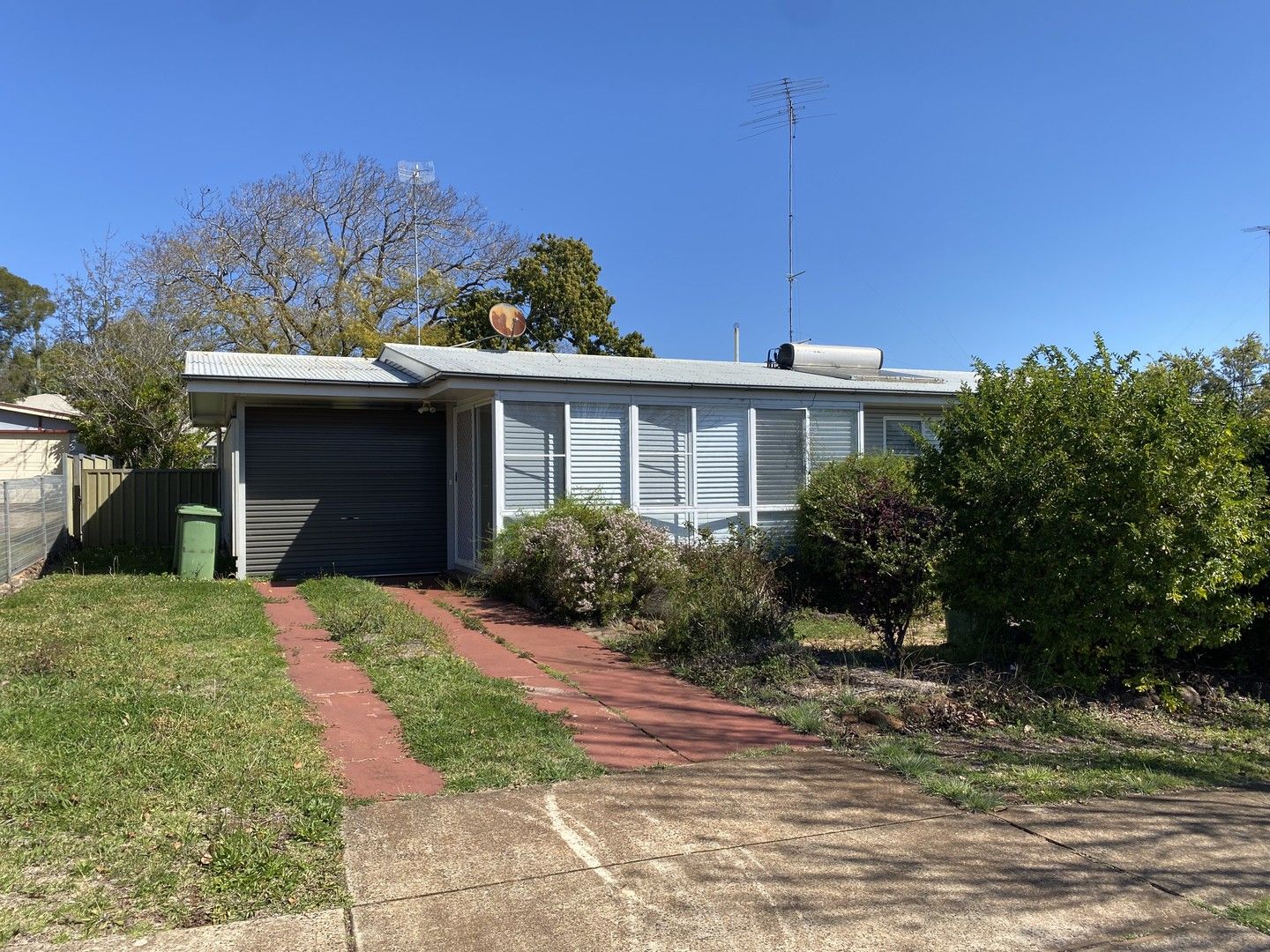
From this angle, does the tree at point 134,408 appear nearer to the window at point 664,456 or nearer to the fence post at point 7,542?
the fence post at point 7,542

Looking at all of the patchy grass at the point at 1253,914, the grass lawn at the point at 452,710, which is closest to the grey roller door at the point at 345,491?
the grass lawn at the point at 452,710

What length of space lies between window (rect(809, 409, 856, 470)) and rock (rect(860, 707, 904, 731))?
7.67 meters

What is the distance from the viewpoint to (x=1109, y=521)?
6898mm

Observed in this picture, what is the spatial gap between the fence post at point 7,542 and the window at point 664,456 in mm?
7838

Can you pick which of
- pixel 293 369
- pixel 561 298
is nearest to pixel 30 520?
pixel 293 369

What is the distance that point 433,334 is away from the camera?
31.0 m

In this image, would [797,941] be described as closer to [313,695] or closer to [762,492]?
[313,695]

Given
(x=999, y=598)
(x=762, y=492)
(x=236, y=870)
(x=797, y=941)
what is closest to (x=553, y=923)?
(x=797, y=941)

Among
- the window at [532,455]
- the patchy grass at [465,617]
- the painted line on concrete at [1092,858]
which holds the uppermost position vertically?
the window at [532,455]

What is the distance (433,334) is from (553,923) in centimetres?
2907

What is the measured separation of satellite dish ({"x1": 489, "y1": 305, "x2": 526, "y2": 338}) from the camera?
588 inches

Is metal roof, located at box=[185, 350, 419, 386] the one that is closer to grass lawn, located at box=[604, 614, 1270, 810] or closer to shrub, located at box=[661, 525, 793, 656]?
shrub, located at box=[661, 525, 793, 656]

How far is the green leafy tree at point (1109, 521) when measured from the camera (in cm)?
671

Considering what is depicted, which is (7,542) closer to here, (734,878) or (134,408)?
(134,408)
